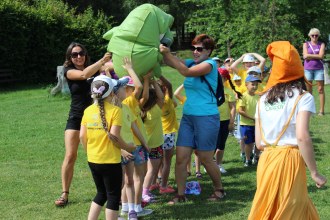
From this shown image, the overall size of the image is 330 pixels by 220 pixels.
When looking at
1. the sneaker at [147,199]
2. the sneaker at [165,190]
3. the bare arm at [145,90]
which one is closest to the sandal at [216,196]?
the sneaker at [165,190]

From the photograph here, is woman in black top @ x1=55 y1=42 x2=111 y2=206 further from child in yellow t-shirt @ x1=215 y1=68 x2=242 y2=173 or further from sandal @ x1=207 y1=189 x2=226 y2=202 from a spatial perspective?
child in yellow t-shirt @ x1=215 y1=68 x2=242 y2=173

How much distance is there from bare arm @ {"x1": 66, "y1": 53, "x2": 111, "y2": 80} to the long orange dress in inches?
96.4

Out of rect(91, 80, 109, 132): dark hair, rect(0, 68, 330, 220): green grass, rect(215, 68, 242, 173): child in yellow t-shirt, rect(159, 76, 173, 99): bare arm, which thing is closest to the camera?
rect(91, 80, 109, 132): dark hair

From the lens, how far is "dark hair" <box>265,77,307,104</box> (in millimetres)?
4117

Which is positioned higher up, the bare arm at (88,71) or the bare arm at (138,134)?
the bare arm at (88,71)

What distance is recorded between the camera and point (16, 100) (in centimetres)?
1722

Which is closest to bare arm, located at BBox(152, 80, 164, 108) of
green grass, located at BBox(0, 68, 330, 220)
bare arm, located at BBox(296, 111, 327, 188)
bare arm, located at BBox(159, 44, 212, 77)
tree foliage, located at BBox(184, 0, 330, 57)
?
bare arm, located at BBox(159, 44, 212, 77)

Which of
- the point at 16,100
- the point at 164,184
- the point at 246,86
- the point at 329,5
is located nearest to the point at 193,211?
the point at 164,184

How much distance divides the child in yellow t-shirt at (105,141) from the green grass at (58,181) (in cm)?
90

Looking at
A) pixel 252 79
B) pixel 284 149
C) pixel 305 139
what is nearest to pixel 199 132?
pixel 284 149

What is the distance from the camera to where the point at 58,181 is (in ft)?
24.5

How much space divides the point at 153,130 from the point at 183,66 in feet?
3.43

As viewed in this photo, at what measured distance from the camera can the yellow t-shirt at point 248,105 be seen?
812 cm

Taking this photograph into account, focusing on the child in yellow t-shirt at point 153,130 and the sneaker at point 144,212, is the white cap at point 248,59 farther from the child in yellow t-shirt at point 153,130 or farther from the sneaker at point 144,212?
the sneaker at point 144,212
